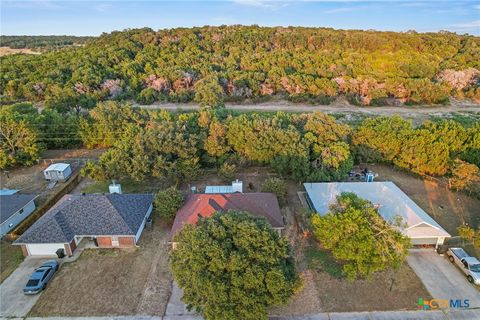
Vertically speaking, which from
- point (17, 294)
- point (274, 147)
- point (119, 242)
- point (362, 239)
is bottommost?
point (17, 294)

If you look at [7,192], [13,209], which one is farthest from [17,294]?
[7,192]

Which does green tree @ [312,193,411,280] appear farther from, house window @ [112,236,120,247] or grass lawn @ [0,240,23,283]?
grass lawn @ [0,240,23,283]

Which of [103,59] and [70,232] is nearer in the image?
[70,232]

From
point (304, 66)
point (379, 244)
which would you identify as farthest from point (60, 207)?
point (304, 66)

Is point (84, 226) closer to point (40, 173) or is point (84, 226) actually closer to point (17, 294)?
point (17, 294)

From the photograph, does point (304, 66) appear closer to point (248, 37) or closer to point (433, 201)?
point (248, 37)

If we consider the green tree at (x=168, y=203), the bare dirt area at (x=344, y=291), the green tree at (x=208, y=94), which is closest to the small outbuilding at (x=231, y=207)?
the green tree at (x=168, y=203)
